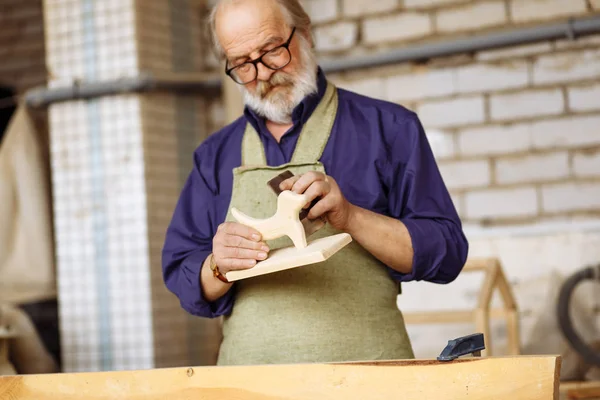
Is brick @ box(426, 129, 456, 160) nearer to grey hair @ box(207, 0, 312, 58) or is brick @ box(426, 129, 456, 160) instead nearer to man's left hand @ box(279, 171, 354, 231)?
grey hair @ box(207, 0, 312, 58)

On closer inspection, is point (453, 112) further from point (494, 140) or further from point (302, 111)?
point (302, 111)

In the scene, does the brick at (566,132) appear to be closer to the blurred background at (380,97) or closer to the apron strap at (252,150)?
the blurred background at (380,97)

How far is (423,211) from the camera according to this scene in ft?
7.13

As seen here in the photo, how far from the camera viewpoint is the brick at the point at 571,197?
4398mm

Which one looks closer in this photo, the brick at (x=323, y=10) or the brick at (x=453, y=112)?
the brick at (x=453, y=112)

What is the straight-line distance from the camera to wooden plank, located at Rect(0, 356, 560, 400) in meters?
1.57

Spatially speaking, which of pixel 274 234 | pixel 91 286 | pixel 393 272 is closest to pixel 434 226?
pixel 393 272

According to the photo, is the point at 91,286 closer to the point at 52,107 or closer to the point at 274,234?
the point at 52,107

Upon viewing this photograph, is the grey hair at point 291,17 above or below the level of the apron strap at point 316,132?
above

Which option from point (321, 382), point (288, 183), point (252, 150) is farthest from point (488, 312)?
point (321, 382)

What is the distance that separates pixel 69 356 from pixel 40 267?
0.59m

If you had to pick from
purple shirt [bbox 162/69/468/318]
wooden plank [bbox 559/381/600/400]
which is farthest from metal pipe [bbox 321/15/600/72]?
purple shirt [bbox 162/69/468/318]

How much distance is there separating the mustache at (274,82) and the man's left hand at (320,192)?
1.30 feet

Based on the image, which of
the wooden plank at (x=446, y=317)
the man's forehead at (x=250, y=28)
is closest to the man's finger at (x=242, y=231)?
the man's forehead at (x=250, y=28)
